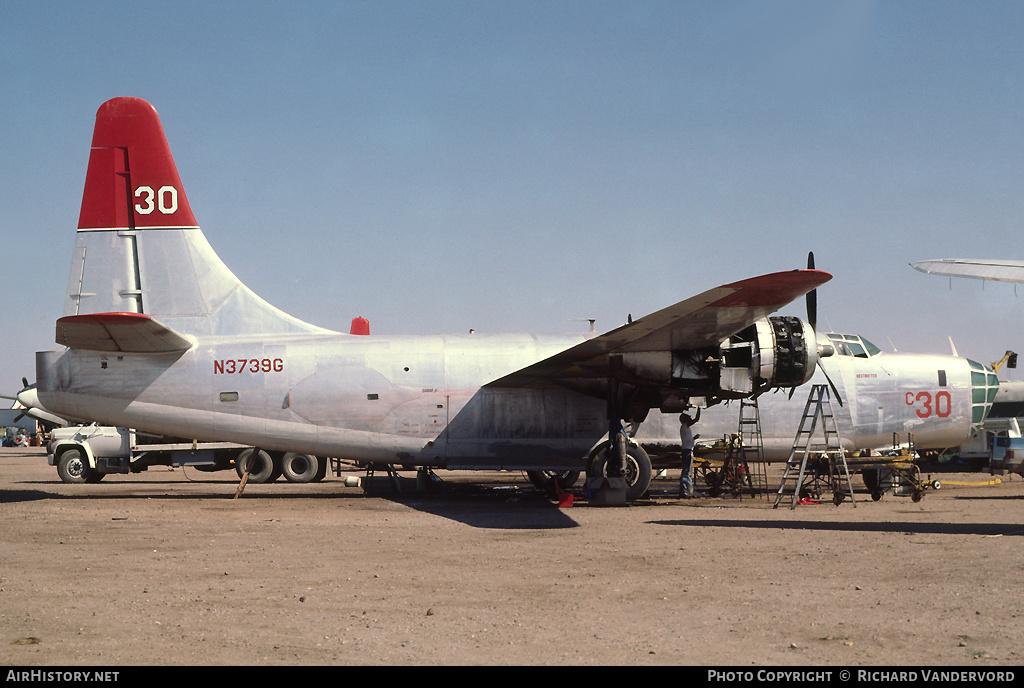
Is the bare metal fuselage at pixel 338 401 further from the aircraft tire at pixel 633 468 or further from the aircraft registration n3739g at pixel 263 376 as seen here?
the aircraft tire at pixel 633 468

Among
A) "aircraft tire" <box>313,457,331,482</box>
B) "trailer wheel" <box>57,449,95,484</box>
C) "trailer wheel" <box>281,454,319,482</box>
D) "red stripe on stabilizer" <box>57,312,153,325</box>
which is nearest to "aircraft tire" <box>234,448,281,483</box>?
"trailer wheel" <box>281,454,319,482</box>

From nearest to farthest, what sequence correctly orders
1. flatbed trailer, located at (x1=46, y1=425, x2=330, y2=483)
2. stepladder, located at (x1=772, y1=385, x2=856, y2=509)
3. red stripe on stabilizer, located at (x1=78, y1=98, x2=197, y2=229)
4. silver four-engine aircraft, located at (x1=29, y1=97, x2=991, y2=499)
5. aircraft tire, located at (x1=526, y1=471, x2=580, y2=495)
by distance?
stepladder, located at (x1=772, y1=385, x2=856, y2=509)
silver four-engine aircraft, located at (x1=29, y1=97, x2=991, y2=499)
red stripe on stabilizer, located at (x1=78, y1=98, x2=197, y2=229)
aircraft tire, located at (x1=526, y1=471, x2=580, y2=495)
flatbed trailer, located at (x1=46, y1=425, x2=330, y2=483)

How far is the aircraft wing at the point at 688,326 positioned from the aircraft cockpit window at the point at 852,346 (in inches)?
218

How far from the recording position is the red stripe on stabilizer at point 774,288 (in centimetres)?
1320

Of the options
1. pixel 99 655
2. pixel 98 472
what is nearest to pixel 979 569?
pixel 99 655

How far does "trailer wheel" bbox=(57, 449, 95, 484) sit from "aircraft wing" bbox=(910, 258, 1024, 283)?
1029 inches

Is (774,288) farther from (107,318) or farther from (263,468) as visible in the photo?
(263,468)

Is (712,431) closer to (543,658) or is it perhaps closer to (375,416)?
(375,416)

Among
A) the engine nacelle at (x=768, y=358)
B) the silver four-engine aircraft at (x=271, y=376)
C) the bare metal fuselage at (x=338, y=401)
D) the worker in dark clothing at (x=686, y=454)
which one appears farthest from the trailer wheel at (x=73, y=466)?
the engine nacelle at (x=768, y=358)

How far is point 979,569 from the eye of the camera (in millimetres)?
9852

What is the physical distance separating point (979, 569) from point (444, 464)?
11.7 m

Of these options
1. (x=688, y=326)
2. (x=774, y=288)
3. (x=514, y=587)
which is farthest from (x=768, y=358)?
(x=514, y=587)

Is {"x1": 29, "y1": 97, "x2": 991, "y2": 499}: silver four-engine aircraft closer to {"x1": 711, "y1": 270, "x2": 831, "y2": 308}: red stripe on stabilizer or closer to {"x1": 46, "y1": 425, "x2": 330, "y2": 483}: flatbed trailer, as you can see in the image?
{"x1": 711, "y1": 270, "x2": 831, "y2": 308}: red stripe on stabilizer

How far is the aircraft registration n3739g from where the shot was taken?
18422mm
